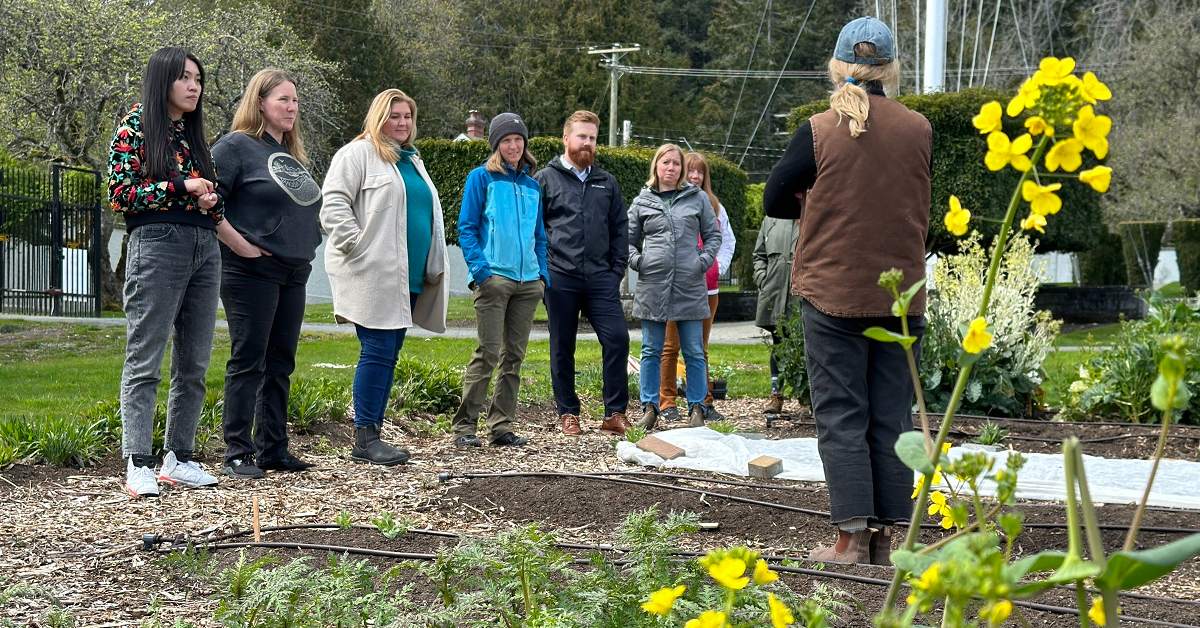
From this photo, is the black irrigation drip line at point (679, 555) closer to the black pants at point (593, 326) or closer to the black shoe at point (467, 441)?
the black shoe at point (467, 441)

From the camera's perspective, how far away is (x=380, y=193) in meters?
5.76

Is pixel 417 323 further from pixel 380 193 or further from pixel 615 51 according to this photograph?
pixel 615 51

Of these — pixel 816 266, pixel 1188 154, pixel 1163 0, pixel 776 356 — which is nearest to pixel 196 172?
pixel 816 266

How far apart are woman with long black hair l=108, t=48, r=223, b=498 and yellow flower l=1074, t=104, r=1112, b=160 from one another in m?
3.91

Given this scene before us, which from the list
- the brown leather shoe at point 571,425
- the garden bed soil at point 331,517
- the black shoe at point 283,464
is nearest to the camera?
the garden bed soil at point 331,517

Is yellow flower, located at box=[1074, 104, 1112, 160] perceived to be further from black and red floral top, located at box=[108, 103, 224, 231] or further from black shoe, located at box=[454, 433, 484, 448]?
black shoe, located at box=[454, 433, 484, 448]

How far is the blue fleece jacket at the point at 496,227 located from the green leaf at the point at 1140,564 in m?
5.43

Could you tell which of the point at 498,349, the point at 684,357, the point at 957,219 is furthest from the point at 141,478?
the point at 957,219

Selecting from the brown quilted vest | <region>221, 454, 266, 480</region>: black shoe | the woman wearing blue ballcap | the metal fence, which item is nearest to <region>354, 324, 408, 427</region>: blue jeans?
<region>221, 454, 266, 480</region>: black shoe

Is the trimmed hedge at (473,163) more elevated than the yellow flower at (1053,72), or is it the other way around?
the trimmed hedge at (473,163)

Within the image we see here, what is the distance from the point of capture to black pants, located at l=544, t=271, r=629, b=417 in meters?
7.02

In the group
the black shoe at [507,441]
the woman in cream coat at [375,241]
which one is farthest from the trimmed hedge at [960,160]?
the woman in cream coat at [375,241]

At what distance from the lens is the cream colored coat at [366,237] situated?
5727 mm

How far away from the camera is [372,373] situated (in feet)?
19.3
